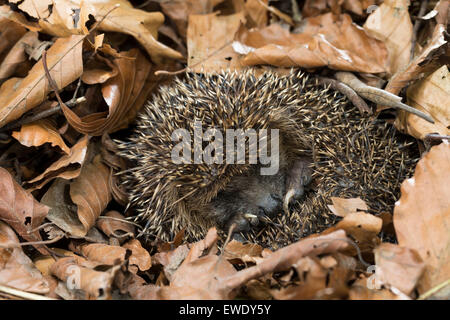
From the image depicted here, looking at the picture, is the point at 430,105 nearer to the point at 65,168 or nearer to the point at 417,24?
the point at 417,24

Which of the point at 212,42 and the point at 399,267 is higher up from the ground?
the point at 212,42

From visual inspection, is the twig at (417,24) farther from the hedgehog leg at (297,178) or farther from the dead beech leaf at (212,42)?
the dead beech leaf at (212,42)

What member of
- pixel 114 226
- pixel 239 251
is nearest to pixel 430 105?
A: pixel 239 251

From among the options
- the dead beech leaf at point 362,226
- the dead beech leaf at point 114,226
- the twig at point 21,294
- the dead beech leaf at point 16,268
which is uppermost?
the dead beech leaf at point 362,226

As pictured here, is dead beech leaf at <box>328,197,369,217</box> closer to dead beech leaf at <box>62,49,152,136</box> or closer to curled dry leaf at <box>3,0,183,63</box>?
dead beech leaf at <box>62,49,152,136</box>

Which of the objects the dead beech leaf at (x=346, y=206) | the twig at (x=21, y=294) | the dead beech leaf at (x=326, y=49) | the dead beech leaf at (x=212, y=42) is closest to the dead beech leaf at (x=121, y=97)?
the dead beech leaf at (x=212, y=42)

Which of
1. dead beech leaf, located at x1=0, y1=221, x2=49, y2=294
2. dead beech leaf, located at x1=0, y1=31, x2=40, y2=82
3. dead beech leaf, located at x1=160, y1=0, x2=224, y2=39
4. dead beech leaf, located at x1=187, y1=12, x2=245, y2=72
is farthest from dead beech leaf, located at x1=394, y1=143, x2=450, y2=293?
dead beech leaf, located at x1=0, y1=31, x2=40, y2=82

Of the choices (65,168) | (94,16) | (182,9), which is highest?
(94,16)
